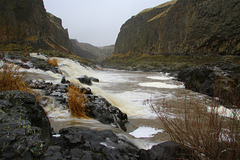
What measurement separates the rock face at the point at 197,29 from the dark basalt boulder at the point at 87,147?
105ft

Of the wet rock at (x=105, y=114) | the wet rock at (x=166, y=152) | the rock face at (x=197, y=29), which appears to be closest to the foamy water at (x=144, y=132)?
the wet rock at (x=105, y=114)

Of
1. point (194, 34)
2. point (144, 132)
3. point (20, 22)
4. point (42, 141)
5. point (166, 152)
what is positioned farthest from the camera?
point (194, 34)

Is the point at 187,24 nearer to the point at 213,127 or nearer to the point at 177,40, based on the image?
the point at 177,40

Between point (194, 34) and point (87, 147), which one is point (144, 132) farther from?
point (194, 34)

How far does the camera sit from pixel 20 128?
139 cm

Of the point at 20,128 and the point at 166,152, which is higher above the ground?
the point at 20,128

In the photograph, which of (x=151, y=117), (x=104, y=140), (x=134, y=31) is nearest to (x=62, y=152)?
(x=104, y=140)

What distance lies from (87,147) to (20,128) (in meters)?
0.83

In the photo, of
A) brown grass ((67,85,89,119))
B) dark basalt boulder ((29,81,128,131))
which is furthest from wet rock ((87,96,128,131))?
brown grass ((67,85,89,119))

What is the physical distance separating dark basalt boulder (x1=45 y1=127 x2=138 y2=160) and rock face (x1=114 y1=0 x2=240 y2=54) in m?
32.1

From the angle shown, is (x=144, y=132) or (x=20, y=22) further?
(x=20, y=22)

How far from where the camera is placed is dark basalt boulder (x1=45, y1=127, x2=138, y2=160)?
1.61m

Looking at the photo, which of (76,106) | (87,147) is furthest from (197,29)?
(87,147)

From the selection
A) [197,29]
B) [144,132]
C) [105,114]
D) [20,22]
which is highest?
[20,22]
